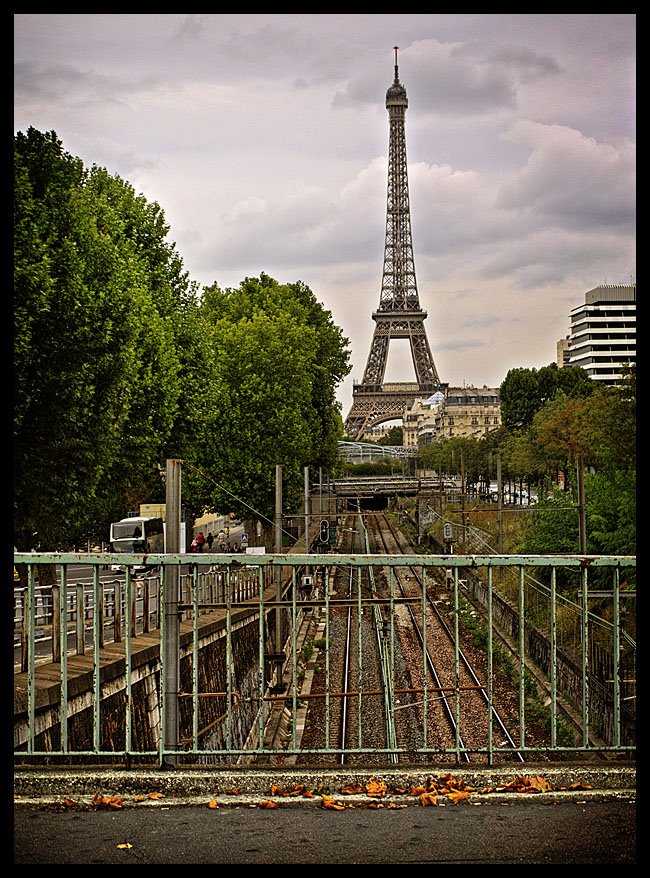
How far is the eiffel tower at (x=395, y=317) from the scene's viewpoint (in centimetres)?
9362

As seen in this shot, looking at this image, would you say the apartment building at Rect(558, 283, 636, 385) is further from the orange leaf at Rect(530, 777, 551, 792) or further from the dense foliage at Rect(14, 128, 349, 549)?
the orange leaf at Rect(530, 777, 551, 792)

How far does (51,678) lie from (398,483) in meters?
58.8

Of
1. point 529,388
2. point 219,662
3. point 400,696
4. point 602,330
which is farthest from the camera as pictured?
point 602,330

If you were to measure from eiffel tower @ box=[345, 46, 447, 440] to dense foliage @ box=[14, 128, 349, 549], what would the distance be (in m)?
52.1

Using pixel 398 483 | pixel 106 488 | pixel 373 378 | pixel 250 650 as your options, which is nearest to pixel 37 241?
pixel 106 488

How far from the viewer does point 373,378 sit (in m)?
96.4

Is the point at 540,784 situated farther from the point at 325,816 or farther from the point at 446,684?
the point at 446,684

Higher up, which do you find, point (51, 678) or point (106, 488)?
point (106, 488)

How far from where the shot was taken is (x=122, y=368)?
16906 mm

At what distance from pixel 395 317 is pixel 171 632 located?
309ft

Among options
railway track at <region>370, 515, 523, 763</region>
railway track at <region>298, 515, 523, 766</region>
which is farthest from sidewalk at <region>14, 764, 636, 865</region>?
railway track at <region>298, 515, 523, 766</region>

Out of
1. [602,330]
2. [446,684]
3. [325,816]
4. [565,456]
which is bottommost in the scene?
[446,684]

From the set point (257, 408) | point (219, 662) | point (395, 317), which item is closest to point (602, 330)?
point (395, 317)
